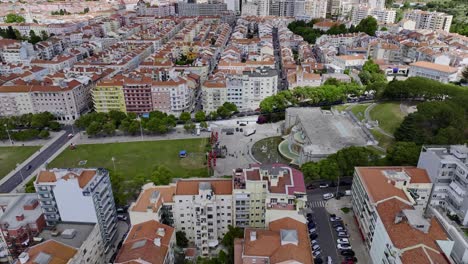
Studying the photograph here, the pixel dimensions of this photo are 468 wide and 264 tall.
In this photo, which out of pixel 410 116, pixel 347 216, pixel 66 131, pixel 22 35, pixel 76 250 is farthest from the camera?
pixel 22 35

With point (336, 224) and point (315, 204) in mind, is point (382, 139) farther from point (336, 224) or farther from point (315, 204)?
point (336, 224)

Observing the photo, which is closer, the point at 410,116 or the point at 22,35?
the point at 410,116

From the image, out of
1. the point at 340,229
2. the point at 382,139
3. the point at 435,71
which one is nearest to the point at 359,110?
the point at 382,139

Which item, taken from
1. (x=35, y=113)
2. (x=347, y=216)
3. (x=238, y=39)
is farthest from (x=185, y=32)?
(x=347, y=216)

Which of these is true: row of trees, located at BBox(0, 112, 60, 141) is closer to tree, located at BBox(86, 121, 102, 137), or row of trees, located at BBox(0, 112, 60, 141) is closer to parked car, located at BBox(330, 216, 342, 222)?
tree, located at BBox(86, 121, 102, 137)

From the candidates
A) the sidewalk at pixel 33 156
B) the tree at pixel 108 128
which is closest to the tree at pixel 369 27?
the tree at pixel 108 128

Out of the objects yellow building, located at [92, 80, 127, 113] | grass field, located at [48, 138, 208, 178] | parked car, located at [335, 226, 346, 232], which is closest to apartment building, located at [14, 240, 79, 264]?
grass field, located at [48, 138, 208, 178]

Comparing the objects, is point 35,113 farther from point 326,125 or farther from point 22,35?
point 22,35
